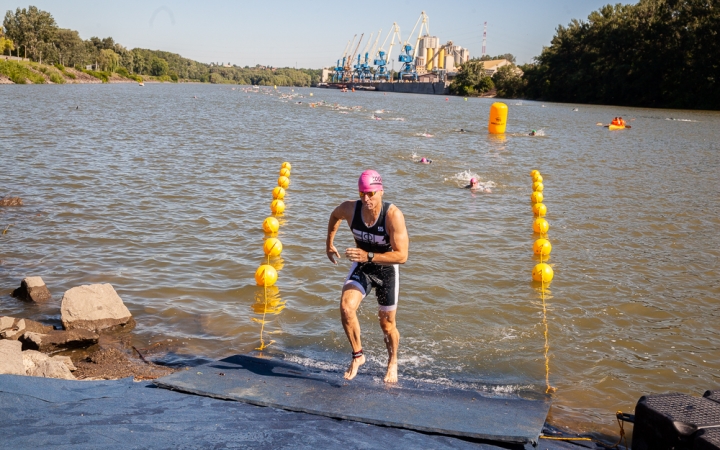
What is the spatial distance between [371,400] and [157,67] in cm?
20335

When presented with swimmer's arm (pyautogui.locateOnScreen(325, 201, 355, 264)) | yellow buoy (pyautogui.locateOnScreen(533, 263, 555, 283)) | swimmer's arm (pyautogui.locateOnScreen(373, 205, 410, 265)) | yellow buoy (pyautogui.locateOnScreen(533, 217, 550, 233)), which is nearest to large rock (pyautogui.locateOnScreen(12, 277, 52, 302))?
swimmer's arm (pyautogui.locateOnScreen(325, 201, 355, 264))

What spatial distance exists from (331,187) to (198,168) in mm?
5499

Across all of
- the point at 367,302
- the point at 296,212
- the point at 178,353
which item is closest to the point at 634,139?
the point at 296,212

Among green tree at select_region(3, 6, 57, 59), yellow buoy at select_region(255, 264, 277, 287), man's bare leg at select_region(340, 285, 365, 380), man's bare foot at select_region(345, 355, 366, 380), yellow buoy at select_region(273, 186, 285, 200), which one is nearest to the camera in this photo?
man's bare leg at select_region(340, 285, 365, 380)

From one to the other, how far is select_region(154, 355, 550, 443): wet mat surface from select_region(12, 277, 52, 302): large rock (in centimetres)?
394

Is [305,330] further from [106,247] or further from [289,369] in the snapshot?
[106,247]

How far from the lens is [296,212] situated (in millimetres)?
15242

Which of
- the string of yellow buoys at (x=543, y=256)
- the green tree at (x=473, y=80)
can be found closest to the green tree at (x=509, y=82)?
the green tree at (x=473, y=80)

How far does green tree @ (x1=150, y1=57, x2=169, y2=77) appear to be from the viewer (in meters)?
190

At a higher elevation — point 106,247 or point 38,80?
point 38,80

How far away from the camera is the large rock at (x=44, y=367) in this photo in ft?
19.7

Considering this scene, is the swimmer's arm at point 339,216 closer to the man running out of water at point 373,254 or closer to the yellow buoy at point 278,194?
the man running out of water at point 373,254

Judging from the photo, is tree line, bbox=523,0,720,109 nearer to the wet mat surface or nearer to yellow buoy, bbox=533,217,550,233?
yellow buoy, bbox=533,217,550,233

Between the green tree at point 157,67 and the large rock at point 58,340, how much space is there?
650 ft
